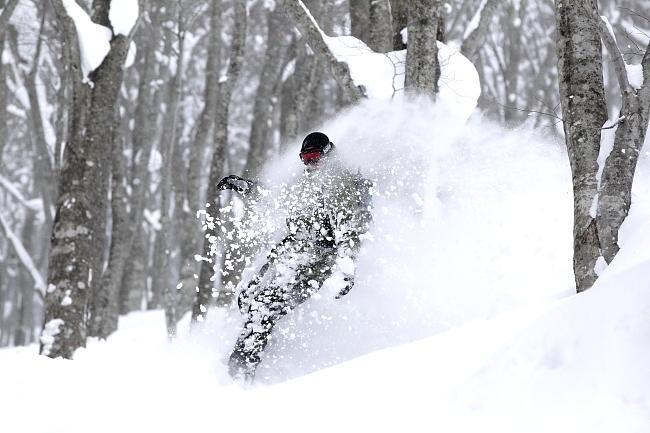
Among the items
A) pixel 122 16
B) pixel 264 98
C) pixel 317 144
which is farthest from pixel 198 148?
pixel 317 144

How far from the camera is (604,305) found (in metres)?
2.57

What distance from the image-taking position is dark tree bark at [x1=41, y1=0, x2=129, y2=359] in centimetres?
620

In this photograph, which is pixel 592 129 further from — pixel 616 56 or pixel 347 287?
pixel 347 287

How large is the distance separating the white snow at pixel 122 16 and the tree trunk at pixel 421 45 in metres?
2.81

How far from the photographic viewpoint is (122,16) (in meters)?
6.80

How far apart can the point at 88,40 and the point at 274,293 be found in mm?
3396

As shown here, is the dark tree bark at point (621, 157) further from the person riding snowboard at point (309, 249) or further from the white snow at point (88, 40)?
the white snow at point (88, 40)

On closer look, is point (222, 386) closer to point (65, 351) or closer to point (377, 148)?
point (65, 351)

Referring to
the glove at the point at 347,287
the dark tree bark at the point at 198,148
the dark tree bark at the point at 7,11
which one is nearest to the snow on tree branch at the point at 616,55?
the glove at the point at 347,287

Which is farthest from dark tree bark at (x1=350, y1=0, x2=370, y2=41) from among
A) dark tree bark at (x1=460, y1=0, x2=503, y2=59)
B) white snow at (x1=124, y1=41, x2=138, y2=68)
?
white snow at (x1=124, y1=41, x2=138, y2=68)

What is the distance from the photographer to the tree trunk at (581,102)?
383 centimetres

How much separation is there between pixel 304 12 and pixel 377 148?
1448 mm

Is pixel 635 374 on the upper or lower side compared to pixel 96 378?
lower

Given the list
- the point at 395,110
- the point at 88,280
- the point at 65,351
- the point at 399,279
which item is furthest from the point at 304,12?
the point at 65,351
